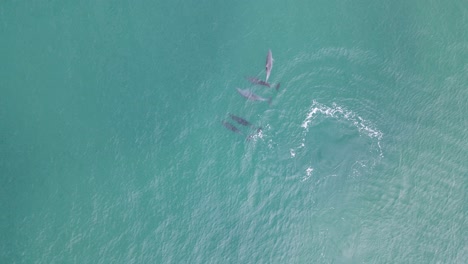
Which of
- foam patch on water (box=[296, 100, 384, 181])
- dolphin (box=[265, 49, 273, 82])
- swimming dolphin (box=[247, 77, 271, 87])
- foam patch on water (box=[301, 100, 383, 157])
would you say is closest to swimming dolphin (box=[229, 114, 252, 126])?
swimming dolphin (box=[247, 77, 271, 87])

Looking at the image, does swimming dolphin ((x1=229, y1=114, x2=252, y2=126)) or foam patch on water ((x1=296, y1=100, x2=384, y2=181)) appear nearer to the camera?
swimming dolphin ((x1=229, y1=114, x2=252, y2=126))

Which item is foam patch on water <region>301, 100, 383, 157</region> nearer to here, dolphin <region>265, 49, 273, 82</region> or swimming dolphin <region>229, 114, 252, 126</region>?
dolphin <region>265, 49, 273, 82</region>

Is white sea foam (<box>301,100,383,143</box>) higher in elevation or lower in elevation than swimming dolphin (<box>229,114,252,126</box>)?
higher

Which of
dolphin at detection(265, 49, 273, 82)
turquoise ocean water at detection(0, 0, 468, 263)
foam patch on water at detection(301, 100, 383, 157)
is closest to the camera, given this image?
turquoise ocean water at detection(0, 0, 468, 263)

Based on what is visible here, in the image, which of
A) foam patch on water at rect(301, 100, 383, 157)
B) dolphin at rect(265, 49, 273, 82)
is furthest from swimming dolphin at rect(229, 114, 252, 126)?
foam patch on water at rect(301, 100, 383, 157)

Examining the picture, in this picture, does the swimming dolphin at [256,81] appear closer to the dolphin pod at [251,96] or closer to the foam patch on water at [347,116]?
the dolphin pod at [251,96]

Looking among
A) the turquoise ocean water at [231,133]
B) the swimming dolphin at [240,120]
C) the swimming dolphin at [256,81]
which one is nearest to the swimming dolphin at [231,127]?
the turquoise ocean water at [231,133]

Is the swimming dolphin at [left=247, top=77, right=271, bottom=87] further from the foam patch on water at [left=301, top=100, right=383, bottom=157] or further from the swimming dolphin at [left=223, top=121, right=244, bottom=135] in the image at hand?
the foam patch on water at [left=301, top=100, right=383, bottom=157]

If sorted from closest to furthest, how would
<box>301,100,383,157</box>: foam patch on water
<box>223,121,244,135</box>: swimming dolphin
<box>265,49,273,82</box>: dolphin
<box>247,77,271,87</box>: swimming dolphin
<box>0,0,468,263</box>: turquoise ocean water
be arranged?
<box>0,0,468,263</box>: turquoise ocean water < <box>223,121,244,135</box>: swimming dolphin < <box>247,77,271,87</box>: swimming dolphin < <box>265,49,273,82</box>: dolphin < <box>301,100,383,157</box>: foam patch on water

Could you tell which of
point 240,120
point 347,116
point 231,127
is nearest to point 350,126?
point 347,116
